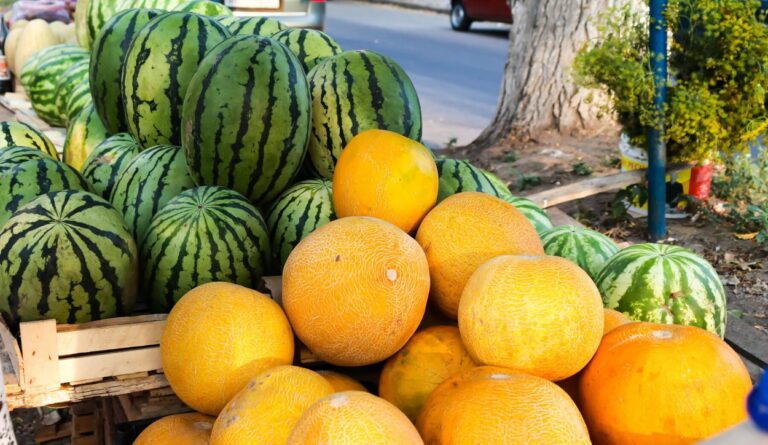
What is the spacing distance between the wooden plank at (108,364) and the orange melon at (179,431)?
19 centimetres

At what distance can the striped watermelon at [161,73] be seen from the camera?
2703 mm

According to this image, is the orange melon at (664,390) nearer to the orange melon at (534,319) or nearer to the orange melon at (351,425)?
the orange melon at (534,319)

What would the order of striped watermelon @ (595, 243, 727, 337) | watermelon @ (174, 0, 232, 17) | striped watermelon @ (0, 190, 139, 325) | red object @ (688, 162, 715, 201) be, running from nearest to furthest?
striped watermelon @ (0, 190, 139, 325)
striped watermelon @ (595, 243, 727, 337)
watermelon @ (174, 0, 232, 17)
red object @ (688, 162, 715, 201)

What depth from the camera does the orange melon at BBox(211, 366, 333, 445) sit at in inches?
58.3

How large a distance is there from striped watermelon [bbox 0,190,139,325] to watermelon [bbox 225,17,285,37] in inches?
50.4

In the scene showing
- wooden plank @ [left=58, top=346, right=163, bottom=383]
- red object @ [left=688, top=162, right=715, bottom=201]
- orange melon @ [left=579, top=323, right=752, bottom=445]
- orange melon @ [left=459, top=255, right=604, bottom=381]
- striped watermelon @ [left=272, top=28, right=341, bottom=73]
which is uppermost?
striped watermelon @ [left=272, top=28, right=341, bottom=73]

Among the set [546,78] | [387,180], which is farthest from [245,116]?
[546,78]

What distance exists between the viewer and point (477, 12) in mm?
15492

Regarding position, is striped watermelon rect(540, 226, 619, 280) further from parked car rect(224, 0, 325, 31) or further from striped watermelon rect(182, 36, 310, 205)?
parked car rect(224, 0, 325, 31)

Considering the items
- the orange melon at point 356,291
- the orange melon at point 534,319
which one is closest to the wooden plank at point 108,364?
the orange melon at point 356,291

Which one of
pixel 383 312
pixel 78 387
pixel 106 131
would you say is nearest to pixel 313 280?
pixel 383 312

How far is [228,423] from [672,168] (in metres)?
4.46

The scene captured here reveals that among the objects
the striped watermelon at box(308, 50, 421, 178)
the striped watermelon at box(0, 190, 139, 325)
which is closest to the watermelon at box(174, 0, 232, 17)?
the striped watermelon at box(308, 50, 421, 178)

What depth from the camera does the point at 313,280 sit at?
1727 mm
